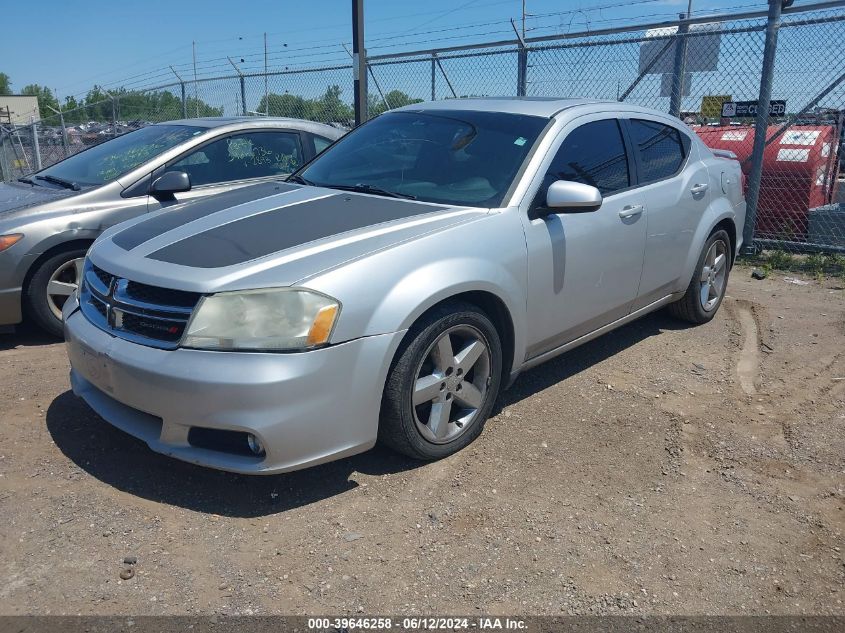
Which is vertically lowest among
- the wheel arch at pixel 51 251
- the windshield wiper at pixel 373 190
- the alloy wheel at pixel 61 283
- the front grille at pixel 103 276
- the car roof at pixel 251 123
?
the alloy wheel at pixel 61 283

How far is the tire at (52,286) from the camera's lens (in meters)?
5.00

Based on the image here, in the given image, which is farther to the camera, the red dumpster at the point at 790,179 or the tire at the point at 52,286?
the red dumpster at the point at 790,179

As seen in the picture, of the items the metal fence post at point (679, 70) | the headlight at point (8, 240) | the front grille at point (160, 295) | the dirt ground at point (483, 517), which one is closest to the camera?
the dirt ground at point (483, 517)

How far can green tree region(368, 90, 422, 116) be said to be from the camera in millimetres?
10945

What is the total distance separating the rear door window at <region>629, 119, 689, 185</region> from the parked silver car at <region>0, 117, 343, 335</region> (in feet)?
7.69

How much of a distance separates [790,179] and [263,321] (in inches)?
291

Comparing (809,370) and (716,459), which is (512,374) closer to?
(716,459)

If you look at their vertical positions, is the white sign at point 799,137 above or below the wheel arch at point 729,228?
above

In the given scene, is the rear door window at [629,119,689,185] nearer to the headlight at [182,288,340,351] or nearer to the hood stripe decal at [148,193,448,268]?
the hood stripe decal at [148,193,448,268]

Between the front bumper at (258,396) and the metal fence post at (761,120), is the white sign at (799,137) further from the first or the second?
the front bumper at (258,396)

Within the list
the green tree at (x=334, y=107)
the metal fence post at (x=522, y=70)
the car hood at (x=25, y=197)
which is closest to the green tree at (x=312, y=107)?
the green tree at (x=334, y=107)

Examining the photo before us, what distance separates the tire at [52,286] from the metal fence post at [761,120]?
21.1 ft

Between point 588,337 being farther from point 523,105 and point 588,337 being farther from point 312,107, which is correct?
point 312,107

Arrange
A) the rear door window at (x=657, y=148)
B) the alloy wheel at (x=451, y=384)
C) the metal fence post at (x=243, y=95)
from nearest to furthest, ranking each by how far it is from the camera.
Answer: the alloy wheel at (x=451, y=384) → the rear door window at (x=657, y=148) → the metal fence post at (x=243, y=95)
